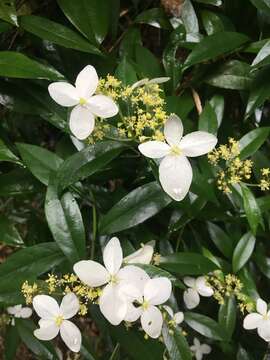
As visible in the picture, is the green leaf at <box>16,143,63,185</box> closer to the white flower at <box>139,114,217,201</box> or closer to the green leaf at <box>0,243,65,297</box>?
the green leaf at <box>0,243,65,297</box>

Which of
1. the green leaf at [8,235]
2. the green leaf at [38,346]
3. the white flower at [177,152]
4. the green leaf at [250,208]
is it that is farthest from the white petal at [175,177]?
the green leaf at [38,346]

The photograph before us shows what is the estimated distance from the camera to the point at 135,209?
101cm

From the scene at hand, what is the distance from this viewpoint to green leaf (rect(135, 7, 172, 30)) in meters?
1.20

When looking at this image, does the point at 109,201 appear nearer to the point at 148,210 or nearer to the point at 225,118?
the point at 148,210

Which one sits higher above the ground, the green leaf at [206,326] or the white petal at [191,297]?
the white petal at [191,297]

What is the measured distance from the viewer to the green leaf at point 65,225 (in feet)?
3.16

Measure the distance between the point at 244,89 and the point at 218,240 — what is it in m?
0.39

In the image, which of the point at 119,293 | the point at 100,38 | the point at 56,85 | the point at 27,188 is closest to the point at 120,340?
the point at 119,293

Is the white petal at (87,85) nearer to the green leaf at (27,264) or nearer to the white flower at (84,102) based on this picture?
the white flower at (84,102)

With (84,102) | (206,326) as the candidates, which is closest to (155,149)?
(84,102)

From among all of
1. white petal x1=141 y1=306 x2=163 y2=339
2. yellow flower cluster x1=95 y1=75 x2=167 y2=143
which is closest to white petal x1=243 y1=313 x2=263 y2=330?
white petal x1=141 y1=306 x2=163 y2=339

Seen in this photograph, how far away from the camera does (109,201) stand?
114cm

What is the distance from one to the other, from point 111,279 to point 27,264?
0.26 meters

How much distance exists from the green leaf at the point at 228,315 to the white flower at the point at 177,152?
1.55ft
